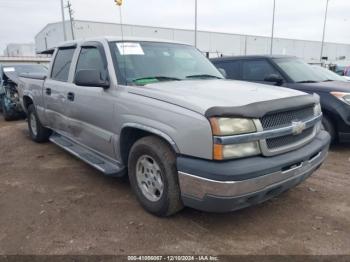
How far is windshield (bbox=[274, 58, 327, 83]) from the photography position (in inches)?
246

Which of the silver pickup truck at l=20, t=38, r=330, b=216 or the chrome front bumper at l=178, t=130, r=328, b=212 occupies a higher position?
the silver pickup truck at l=20, t=38, r=330, b=216

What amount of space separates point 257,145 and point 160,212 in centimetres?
118

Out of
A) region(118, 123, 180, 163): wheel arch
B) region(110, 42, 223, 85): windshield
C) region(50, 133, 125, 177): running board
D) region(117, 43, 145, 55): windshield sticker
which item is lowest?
region(50, 133, 125, 177): running board

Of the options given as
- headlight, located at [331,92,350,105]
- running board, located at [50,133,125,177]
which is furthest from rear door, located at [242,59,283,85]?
running board, located at [50,133,125,177]

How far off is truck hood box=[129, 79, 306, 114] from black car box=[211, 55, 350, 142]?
1809mm

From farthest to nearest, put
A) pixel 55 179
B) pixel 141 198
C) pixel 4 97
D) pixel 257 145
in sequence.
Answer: pixel 4 97
pixel 55 179
pixel 141 198
pixel 257 145

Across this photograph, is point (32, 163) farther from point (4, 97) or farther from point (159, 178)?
point (4, 97)

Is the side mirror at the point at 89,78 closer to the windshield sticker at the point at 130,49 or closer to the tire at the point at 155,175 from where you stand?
the windshield sticker at the point at 130,49

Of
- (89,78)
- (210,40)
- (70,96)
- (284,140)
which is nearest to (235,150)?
(284,140)

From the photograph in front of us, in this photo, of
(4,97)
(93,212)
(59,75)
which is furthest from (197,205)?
(4,97)

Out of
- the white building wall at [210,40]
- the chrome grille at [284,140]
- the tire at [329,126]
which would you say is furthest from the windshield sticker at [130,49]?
the white building wall at [210,40]

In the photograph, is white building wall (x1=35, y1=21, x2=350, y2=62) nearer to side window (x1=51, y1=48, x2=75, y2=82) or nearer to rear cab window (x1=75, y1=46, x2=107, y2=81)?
side window (x1=51, y1=48, x2=75, y2=82)

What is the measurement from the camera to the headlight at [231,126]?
101 inches

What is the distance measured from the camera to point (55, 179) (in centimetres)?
446
